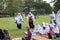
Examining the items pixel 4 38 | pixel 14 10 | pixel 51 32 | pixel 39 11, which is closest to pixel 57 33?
pixel 51 32

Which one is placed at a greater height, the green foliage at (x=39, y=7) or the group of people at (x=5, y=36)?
the group of people at (x=5, y=36)

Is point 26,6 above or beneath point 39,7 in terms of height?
above

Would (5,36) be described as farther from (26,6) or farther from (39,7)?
(26,6)

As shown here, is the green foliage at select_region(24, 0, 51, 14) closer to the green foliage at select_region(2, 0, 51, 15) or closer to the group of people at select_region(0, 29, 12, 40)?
the green foliage at select_region(2, 0, 51, 15)

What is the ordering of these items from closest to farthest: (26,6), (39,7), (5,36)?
(5,36), (39,7), (26,6)

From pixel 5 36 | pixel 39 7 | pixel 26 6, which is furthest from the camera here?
pixel 26 6

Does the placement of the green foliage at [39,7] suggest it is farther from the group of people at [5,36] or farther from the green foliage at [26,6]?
the group of people at [5,36]

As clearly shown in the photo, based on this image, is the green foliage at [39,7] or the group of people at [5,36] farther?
the green foliage at [39,7]

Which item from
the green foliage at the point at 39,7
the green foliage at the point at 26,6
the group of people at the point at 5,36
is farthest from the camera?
the green foliage at the point at 39,7

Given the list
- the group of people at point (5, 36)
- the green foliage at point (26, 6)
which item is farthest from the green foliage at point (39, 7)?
the group of people at point (5, 36)

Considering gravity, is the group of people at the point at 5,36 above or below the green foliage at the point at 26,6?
above

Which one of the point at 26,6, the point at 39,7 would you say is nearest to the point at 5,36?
the point at 39,7

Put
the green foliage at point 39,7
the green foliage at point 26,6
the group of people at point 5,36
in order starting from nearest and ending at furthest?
the group of people at point 5,36 < the green foliage at point 26,6 < the green foliage at point 39,7

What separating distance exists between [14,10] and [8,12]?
78.7 inches
